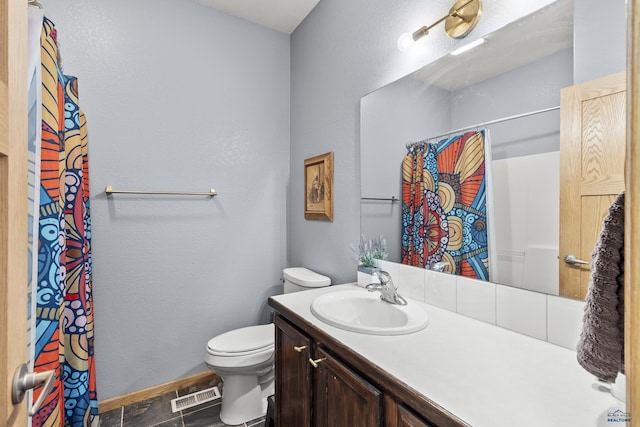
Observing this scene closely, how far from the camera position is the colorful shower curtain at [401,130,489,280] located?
3.79 ft

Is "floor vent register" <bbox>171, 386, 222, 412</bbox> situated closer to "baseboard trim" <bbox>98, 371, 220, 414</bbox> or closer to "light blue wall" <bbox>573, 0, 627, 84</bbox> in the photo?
"baseboard trim" <bbox>98, 371, 220, 414</bbox>

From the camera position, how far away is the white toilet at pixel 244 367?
5.47 ft

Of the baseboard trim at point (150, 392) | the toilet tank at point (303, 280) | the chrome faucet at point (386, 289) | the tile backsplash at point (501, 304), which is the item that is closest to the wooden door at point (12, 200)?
the chrome faucet at point (386, 289)

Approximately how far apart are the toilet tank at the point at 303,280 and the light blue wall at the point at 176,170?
14.9 inches

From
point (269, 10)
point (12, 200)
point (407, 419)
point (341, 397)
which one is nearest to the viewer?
point (12, 200)

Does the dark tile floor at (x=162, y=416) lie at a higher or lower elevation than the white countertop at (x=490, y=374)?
lower

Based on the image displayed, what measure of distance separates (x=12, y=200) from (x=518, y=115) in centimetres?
137

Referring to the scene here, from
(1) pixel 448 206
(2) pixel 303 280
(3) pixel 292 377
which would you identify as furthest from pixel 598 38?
(2) pixel 303 280

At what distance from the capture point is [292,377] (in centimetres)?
126

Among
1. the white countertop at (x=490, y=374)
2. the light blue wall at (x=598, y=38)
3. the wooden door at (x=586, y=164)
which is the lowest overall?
the white countertop at (x=490, y=374)

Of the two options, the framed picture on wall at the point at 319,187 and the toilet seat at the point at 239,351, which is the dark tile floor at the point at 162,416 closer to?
the toilet seat at the point at 239,351

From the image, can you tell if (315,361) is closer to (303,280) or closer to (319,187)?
(303,280)

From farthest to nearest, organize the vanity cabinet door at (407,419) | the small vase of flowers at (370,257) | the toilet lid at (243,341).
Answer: the toilet lid at (243,341) → the small vase of flowers at (370,257) → the vanity cabinet door at (407,419)

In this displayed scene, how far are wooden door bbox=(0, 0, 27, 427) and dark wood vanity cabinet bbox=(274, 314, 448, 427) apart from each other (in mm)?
755
